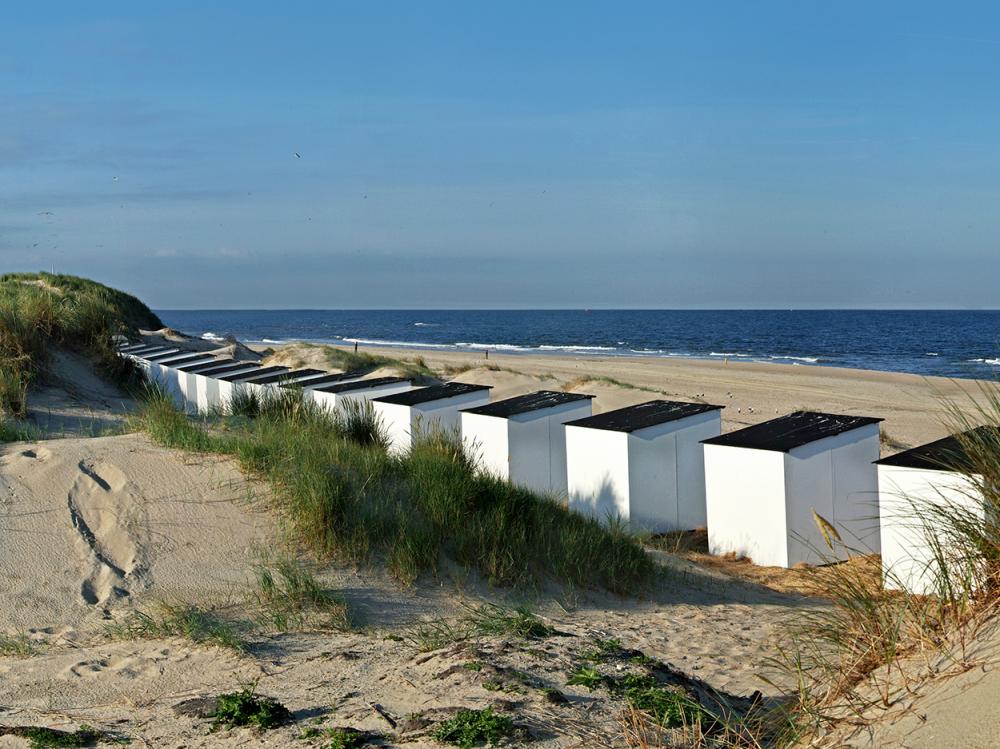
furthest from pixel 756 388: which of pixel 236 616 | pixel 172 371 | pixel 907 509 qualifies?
pixel 236 616

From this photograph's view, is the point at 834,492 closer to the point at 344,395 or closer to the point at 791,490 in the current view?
the point at 791,490

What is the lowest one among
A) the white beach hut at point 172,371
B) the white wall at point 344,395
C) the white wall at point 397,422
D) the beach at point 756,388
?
the beach at point 756,388

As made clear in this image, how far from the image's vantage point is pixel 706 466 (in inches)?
361

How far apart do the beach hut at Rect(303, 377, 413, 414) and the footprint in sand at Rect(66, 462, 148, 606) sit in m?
3.48

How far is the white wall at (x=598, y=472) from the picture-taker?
31.6ft

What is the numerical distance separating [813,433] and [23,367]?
10.1 m

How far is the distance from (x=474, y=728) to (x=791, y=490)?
18.0 ft

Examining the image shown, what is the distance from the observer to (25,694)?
4.76m

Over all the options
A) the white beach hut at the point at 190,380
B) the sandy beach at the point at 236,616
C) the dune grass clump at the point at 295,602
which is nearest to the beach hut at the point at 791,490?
the sandy beach at the point at 236,616

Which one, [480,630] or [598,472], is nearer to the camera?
[480,630]

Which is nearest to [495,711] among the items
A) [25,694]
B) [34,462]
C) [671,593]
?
[25,694]

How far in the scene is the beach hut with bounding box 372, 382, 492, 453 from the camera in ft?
35.5

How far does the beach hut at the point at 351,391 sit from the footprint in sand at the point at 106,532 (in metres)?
3.48

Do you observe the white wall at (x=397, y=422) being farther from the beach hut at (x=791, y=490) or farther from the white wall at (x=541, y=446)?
the beach hut at (x=791, y=490)
